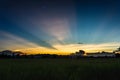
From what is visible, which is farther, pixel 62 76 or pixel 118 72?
pixel 118 72

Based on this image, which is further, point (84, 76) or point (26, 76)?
point (84, 76)

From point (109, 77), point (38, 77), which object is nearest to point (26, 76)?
point (38, 77)

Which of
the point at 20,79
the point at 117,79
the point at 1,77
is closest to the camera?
the point at 20,79

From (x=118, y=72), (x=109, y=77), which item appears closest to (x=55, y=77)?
(x=109, y=77)

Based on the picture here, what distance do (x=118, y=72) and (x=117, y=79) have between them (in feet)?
4.70

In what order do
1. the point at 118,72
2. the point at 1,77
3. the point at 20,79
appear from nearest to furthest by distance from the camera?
the point at 20,79, the point at 1,77, the point at 118,72

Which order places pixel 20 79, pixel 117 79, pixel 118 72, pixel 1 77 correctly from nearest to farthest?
pixel 20 79
pixel 1 77
pixel 117 79
pixel 118 72

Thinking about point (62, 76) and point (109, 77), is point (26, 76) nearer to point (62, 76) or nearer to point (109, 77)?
point (62, 76)

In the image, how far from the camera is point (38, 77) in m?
11.1

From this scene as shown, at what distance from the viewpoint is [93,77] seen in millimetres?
12039

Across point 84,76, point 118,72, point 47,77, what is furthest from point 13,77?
point 118,72

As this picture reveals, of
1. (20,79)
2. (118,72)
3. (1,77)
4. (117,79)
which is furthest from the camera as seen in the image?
(118,72)

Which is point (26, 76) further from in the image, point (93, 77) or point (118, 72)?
point (118, 72)

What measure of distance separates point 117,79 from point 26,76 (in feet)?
14.1
